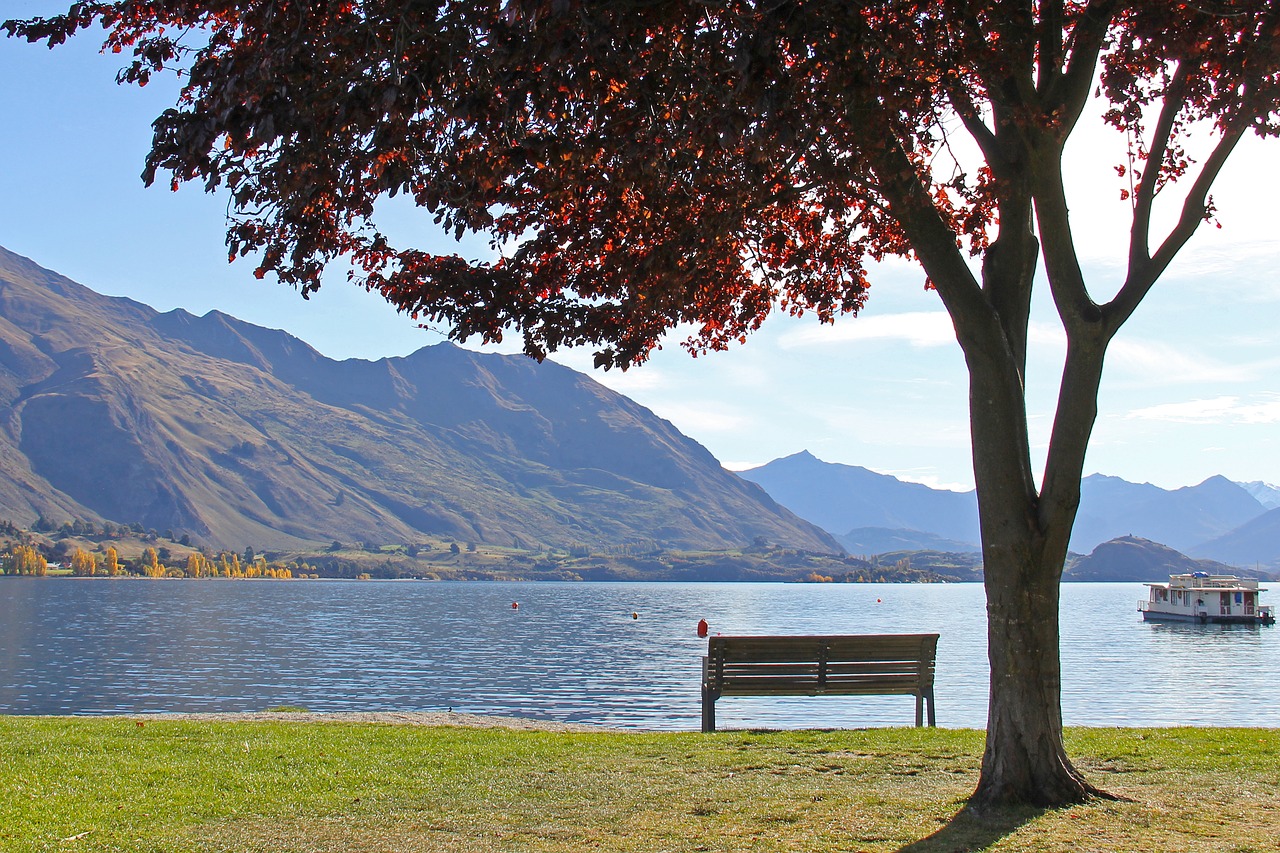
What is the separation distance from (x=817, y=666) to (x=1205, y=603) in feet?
357

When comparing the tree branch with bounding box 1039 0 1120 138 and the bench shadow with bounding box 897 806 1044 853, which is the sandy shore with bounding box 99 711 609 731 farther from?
the tree branch with bounding box 1039 0 1120 138

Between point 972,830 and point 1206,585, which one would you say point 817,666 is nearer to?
point 972,830

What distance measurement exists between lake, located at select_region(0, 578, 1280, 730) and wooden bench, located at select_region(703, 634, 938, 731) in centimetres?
1387

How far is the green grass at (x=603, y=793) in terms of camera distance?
9227mm

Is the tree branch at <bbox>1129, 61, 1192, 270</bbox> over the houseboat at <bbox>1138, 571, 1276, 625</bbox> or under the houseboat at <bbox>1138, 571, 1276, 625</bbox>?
over

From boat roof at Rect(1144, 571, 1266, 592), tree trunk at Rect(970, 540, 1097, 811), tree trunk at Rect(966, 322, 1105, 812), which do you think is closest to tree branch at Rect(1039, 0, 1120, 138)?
tree trunk at Rect(966, 322, 1105, 812)

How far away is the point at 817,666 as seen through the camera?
1941cm

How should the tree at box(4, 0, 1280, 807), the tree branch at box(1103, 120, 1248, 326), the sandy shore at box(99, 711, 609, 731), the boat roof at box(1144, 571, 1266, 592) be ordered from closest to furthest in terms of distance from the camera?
the tree at box(4, 0, 1280, 807) → the tree branch at box(1103, 120, 1248, 326) → the sandy shore at box(99, 711, 609, 731) → the boat roof at box(1144, 571, 1266, 592)

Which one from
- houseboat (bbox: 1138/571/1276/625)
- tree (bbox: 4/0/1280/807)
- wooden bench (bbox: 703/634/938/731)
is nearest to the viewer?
tree (bbox: 4/0/1280/807)

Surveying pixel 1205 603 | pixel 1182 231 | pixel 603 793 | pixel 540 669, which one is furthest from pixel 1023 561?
pixel 1205 603

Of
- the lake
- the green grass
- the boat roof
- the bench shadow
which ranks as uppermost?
the bench shadow

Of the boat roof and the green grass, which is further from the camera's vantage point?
the boat roof

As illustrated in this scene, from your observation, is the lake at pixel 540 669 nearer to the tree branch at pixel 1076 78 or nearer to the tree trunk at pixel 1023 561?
the tree trunk at pixel 1023 561

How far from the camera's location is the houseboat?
109625 mm
